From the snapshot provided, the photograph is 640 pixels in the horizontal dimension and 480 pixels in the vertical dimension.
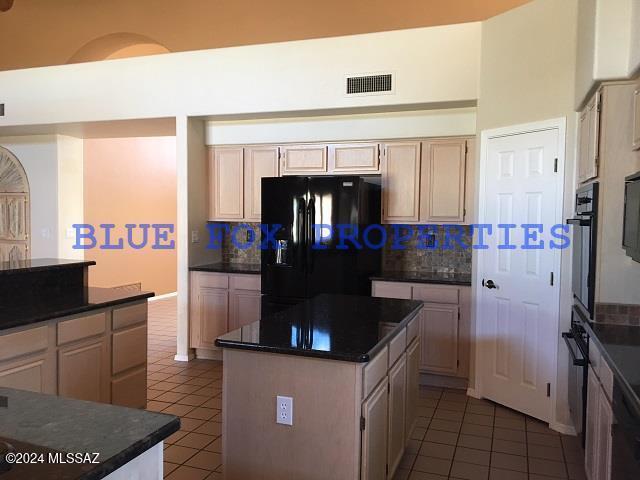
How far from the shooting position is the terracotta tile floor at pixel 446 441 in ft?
9.64

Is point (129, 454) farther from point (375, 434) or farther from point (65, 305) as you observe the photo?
point (65, 305)

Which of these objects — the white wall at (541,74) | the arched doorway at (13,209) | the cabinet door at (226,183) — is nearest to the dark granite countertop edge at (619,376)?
the white wall at (541,74)

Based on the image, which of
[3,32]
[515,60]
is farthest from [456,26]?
[3,32]

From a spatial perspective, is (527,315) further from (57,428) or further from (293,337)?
(57,428)

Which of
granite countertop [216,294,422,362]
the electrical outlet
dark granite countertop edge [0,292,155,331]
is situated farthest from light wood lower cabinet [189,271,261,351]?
the electrical outlet

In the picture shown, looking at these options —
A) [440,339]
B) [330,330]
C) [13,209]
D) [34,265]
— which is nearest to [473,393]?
[440,339]

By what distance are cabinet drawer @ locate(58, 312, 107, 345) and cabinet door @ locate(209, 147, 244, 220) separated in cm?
232

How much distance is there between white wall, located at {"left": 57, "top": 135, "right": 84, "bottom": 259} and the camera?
6.45 meters

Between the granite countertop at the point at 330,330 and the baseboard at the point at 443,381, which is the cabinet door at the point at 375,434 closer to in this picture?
the granite countertop at the point at 330,330

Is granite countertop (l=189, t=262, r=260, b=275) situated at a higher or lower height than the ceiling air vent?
lower

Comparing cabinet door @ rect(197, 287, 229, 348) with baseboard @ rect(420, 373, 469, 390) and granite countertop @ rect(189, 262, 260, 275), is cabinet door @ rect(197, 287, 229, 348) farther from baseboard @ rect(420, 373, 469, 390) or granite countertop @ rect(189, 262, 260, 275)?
baseboard @ rect(420, 373, 469, 390)

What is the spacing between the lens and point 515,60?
3.79 m

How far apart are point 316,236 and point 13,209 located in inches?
178

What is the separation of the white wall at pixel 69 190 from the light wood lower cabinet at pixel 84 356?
11.9 feet
